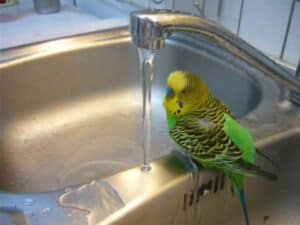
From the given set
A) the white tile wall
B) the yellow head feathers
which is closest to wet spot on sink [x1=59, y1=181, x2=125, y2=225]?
the yellow head feathers

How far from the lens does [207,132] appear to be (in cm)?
44

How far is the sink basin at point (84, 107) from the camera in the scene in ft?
2.27

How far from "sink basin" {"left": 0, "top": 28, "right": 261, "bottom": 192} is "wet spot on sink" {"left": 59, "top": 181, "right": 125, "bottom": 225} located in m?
0.24

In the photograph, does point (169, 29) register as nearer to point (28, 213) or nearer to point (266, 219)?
point (28, 213)

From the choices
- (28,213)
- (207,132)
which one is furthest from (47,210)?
(207,132)

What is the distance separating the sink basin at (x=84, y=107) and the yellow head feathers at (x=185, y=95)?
0.21m

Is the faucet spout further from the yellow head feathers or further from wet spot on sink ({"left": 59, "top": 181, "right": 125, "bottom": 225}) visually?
wet spot on sink ({"left": 59, "top": 181, "right": 125, "bottom": 225})

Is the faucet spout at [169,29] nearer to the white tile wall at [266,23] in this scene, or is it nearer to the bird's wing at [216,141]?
the bird's wing at [216,141]

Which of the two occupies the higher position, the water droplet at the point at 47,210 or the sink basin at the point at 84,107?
the water droplet at the point at 47,210

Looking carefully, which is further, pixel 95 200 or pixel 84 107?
pixel 84 107

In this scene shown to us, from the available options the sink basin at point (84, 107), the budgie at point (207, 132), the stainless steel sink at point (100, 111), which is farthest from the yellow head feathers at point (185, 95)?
the sink basin at point (84, 107)

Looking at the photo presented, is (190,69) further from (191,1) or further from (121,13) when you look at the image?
(121,13)

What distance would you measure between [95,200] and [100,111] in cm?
42

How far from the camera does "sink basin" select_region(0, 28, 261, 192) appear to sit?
0.69 meters
